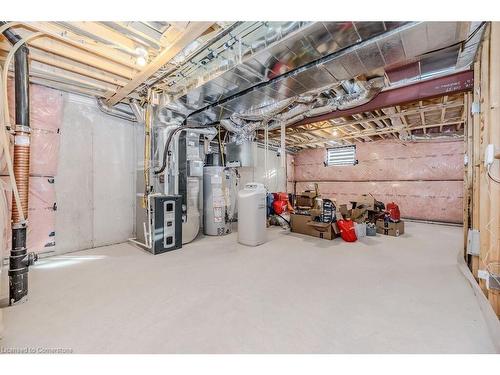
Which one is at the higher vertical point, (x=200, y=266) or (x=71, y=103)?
(x=71, y=103)

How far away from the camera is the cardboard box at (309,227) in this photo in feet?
14.3

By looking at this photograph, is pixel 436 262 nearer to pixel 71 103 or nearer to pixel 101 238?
pixel 101 238

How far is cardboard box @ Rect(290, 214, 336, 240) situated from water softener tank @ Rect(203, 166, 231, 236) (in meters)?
1.58

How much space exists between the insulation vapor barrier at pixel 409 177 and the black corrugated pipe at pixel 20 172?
8.44 m

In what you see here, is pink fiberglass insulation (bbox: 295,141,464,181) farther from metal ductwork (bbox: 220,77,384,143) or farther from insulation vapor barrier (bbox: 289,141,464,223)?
metal ductwork (bbox: 220,77,384,143)

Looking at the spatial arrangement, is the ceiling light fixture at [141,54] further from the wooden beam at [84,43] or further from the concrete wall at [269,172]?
the concrete wall at [269,172]

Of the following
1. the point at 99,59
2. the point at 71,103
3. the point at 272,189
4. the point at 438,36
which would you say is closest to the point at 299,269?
the point at 438,36

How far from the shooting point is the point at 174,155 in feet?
13.5

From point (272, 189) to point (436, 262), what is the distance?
5763 mm

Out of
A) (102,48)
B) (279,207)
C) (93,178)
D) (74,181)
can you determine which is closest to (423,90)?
(279,207)

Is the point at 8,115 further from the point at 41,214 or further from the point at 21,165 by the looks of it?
the point at 41,214

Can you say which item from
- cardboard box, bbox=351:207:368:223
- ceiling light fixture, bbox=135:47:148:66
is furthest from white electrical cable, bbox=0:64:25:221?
cardboard box, bbox=351:207:368:223

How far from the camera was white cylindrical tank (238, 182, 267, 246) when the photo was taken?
393 cm

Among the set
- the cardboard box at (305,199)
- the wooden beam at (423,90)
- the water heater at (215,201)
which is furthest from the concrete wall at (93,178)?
the cardboard box at (305,199)
